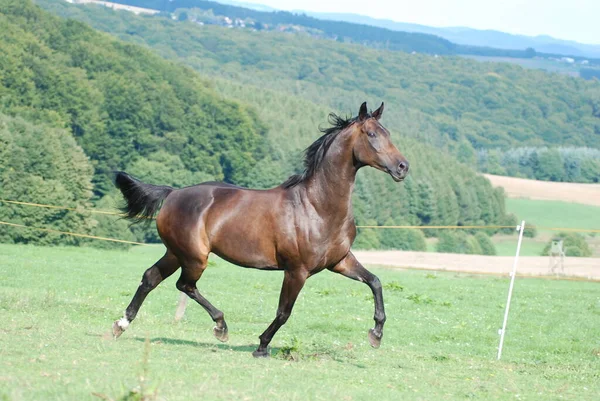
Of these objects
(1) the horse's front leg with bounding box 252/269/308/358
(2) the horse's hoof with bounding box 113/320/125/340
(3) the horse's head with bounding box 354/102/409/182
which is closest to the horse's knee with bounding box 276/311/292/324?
(1) the horse's front leg with bounding box 252/269/308/358

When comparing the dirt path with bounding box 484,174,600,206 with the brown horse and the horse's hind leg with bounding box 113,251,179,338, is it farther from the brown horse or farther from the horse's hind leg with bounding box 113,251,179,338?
the brown horse

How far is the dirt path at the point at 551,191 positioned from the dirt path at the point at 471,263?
71024 millimetres

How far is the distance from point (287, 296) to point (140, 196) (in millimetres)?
2618

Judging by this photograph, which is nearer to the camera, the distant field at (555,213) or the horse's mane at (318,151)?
the horse's mane at (318,151)

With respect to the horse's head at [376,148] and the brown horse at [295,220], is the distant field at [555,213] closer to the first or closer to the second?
the brown horse at [295,220]

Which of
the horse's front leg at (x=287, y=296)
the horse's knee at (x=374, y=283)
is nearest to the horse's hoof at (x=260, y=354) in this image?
the horse's front leg at (x=287, y=296)

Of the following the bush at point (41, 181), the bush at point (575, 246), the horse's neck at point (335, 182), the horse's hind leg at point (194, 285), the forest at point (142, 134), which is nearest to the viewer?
the horse's neck at point (335, 182)

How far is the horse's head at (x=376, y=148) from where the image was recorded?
11083mm

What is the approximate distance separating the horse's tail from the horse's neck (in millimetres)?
2176

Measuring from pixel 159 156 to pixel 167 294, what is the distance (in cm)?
7503

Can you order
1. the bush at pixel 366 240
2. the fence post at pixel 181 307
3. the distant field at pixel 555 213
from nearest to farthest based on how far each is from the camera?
1. the fence post at pixel 181 307
2. the bush at pixel 366 240
3. the distant field at pixel 555 213

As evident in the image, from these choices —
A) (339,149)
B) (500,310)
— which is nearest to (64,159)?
(500,310)

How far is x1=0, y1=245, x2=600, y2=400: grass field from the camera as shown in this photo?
941 cm

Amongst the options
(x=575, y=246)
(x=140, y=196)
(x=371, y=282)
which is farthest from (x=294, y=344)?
(x=575, y=246)
